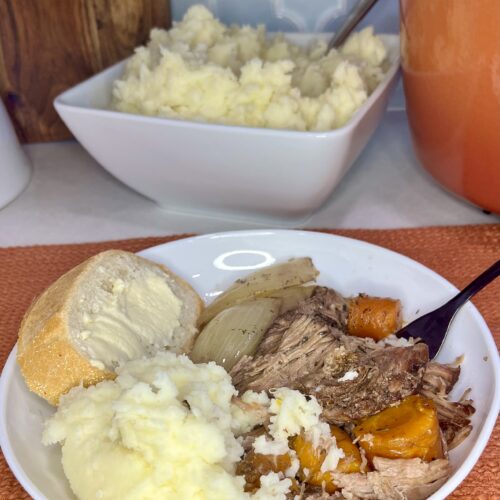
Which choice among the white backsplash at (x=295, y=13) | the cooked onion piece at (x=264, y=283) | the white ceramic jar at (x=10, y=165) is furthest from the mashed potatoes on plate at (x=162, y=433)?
the white backsplash at (x=295, y=13)

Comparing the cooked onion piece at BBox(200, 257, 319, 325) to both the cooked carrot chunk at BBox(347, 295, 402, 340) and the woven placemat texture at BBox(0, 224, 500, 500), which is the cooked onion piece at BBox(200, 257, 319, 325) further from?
the woven placemat texture at BBox(0, 224, 500, 500)

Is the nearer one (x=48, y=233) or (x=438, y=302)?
(x=438, y=302)

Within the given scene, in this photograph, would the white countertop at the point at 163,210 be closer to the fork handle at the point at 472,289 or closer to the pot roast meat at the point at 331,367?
the fork handle at the point at 472,289

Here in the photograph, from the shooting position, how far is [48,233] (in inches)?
51.7

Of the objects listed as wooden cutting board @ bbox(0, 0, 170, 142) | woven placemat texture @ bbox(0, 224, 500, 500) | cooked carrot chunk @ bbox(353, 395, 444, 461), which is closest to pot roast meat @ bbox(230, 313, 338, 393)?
cooked carrot chunk @ bbox(353, 395, 444, 461)

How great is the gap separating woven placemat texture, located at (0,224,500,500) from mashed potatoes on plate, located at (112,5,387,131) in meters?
0.23

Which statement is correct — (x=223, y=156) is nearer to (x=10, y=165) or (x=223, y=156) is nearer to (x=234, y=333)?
(x=234, y=333)

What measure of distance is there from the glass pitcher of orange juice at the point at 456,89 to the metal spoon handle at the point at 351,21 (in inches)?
7.8

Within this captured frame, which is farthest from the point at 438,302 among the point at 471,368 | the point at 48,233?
the point at 48,233

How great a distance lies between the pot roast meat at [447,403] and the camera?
2.48 feet

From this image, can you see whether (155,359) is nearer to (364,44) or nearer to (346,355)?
(346,355)

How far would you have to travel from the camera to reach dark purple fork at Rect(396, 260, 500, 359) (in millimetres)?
876

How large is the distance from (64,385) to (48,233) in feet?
1.84

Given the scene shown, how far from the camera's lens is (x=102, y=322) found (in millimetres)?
868
